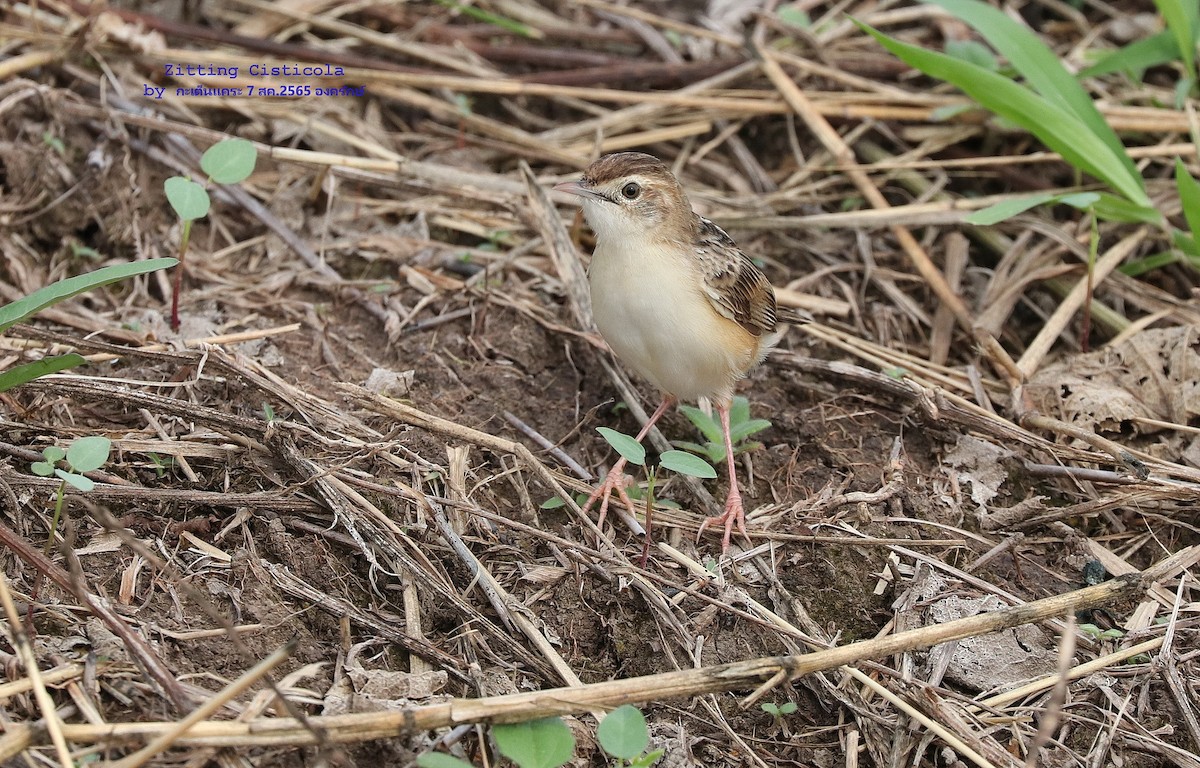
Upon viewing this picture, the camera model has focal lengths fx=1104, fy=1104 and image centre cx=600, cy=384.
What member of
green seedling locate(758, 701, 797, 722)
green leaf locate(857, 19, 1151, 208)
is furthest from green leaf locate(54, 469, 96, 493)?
green leaf locate(857, 19, 1151, 208)

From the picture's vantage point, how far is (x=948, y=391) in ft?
17.0

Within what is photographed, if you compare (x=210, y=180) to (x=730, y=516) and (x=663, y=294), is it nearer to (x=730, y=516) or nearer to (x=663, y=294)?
(x=663, y=294)

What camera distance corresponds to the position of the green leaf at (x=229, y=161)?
15.0 ft

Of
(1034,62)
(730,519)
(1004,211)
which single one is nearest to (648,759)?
(730,519)

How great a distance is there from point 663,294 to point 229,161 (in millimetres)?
1899

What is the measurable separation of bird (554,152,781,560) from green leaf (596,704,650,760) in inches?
48.3

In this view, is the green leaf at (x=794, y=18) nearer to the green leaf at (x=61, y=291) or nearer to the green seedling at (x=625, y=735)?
the green leaf at (x=61, y=291)

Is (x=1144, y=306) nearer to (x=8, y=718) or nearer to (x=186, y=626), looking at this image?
(x=186, y=626)

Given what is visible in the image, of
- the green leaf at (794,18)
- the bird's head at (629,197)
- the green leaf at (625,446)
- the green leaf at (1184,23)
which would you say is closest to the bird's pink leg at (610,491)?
the green leaf at (625,446)

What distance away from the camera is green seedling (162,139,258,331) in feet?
14.5

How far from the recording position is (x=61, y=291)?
139 inches

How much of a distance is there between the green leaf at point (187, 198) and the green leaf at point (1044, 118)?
3202 mm

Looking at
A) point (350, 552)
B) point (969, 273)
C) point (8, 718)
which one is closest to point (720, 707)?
point (350, 552)

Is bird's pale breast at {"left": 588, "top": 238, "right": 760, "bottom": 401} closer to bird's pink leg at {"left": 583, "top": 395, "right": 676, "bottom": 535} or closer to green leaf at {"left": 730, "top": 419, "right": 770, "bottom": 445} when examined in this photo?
green leaf at {"left": 730, "top": 419, "right": 770, "bottom": 445}
